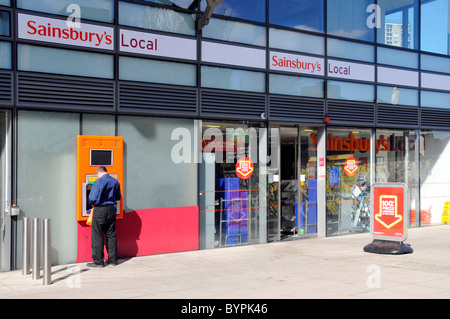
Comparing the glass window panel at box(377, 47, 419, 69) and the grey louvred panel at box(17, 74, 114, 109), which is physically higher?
the glass window panel at box(377, 47, 419, 69)

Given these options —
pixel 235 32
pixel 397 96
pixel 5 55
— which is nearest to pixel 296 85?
pixel 235 32

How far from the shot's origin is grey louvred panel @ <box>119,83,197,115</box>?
10203mm

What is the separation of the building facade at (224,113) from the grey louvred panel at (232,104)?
0.11ft

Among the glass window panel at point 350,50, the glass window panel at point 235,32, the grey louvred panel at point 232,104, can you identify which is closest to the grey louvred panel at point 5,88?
the grey louvred panel at point 232,104

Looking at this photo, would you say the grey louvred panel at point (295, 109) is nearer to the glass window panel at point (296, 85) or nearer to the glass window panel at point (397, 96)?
the glass window panel at point (296, 85)

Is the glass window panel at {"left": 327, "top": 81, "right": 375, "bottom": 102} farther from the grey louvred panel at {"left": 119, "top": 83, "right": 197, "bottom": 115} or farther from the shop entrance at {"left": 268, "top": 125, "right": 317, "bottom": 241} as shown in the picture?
the grey louvred panel at {"left": 119, "top": 83, "right": 197, "bottom": 115}

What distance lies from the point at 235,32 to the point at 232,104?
1533 mm

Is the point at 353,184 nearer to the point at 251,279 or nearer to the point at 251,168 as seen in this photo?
the point at 251,168

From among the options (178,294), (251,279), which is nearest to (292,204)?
(251,279)

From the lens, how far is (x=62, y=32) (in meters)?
9.49

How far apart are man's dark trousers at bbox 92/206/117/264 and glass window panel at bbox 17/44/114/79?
8.10 feet

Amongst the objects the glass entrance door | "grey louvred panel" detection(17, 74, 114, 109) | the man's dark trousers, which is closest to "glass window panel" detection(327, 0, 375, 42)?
"grey louvred panel" detection(17, 74, 114, 109)

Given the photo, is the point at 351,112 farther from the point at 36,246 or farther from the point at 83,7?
the point at 36,246
